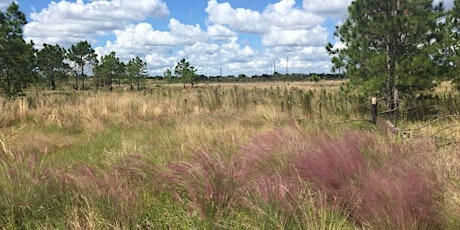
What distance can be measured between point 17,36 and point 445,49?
19.4 metres

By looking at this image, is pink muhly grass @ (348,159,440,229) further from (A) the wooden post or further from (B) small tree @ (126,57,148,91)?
(B) small tree @ (126,57,148,91)

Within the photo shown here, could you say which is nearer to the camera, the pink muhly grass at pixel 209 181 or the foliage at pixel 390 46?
the pink muhly grass at pixel 209 181

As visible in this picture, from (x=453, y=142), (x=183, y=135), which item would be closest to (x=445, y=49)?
(x=453, y=142)

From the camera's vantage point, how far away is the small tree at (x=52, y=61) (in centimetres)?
5212

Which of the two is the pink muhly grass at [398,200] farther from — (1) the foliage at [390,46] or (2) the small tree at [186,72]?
(2) the small tree at [186,72]

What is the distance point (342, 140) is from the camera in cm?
463

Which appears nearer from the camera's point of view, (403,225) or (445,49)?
(403,225)

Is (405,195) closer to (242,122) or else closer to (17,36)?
(242,122)

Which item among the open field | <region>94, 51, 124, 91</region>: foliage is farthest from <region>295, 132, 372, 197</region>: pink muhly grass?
<region>94, 51, 124, 91</region>: foliage

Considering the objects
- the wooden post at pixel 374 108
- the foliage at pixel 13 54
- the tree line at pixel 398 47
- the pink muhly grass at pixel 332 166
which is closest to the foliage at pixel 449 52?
the tree line at pixel 398 47

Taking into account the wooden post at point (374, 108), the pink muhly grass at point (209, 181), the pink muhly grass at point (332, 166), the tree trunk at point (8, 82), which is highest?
the tree trunk at point (8, 82)

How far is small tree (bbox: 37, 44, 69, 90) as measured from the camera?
52.1 metres

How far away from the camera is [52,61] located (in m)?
53.4

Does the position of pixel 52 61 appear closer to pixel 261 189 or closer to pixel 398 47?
pixel 398 47
